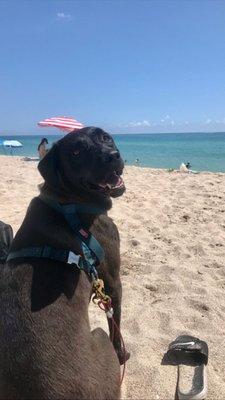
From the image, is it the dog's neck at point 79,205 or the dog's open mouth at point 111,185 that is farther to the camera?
the dog's open mouth at point 111,185

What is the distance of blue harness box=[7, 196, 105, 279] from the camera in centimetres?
280

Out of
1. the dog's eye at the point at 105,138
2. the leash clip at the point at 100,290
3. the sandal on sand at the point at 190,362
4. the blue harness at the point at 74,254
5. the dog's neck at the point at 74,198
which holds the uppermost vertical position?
the dog's eye at the point at 105,138

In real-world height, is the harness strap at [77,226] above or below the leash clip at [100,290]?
above

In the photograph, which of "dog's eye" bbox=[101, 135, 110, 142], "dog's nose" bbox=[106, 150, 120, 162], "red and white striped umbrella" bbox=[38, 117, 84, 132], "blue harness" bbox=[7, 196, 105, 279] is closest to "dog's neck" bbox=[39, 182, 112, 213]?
"blue harness" bbox=[7, 196, 105, 279]

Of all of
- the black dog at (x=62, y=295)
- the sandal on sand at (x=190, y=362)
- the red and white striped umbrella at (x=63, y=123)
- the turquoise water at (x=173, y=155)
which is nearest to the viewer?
the black dog at (x=62, y=295)

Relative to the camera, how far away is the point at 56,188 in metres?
3.40

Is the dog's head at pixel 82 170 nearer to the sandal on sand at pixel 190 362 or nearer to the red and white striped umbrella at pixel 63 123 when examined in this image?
the sandal on sand at pixel 190 362

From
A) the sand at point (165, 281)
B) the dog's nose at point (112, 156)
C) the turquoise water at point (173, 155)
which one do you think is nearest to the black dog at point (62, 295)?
the dog's nose at point (112, 156)

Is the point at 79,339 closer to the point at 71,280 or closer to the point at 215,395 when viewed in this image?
the point at 71,280

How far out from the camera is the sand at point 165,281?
3.47m

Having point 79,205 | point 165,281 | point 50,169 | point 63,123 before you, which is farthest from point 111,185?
point 63,123

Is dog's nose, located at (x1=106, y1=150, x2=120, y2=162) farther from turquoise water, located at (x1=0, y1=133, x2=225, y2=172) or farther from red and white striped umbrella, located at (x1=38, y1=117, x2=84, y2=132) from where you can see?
red and white striped umbrella, located at (x1=38, y1=117, x2=84, y2=132)

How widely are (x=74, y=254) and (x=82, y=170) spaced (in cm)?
83

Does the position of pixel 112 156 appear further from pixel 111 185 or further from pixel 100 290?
pixel 100 290
